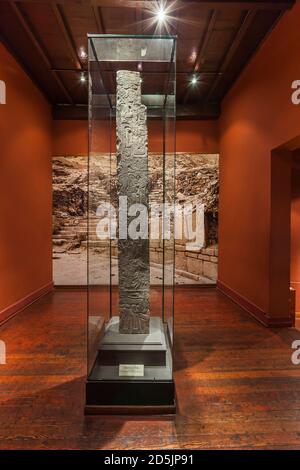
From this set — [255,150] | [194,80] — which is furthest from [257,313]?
[194,80]

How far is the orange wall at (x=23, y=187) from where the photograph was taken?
4.02 metres

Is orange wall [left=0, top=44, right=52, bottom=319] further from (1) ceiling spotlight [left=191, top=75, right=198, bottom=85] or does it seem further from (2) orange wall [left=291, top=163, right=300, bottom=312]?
(2) orange wall [left=291, top=163, right=300, bottom=312]

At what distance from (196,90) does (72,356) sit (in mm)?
5015

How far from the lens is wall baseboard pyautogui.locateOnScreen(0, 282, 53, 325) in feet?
13.1

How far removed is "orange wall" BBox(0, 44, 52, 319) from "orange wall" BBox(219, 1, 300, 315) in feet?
11.6

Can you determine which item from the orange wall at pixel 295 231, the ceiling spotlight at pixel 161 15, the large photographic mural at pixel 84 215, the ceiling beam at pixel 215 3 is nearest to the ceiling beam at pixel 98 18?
the ceiling beam at pixel 215 3

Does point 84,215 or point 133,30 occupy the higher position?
point 133,30

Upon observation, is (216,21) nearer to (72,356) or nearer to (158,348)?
(158,348)

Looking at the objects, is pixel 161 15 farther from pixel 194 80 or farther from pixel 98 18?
pixel 194 80

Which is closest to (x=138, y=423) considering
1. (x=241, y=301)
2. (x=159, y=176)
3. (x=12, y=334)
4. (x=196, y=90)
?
(x=12, y=334)

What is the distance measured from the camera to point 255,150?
13.9 feet

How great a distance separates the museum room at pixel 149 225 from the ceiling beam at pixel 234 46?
30mm

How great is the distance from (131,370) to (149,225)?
3.93 ft

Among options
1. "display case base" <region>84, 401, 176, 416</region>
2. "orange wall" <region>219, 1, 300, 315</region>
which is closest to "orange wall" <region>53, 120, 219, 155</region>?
"orange wall" <region>219, 1, 300, 315</region>
